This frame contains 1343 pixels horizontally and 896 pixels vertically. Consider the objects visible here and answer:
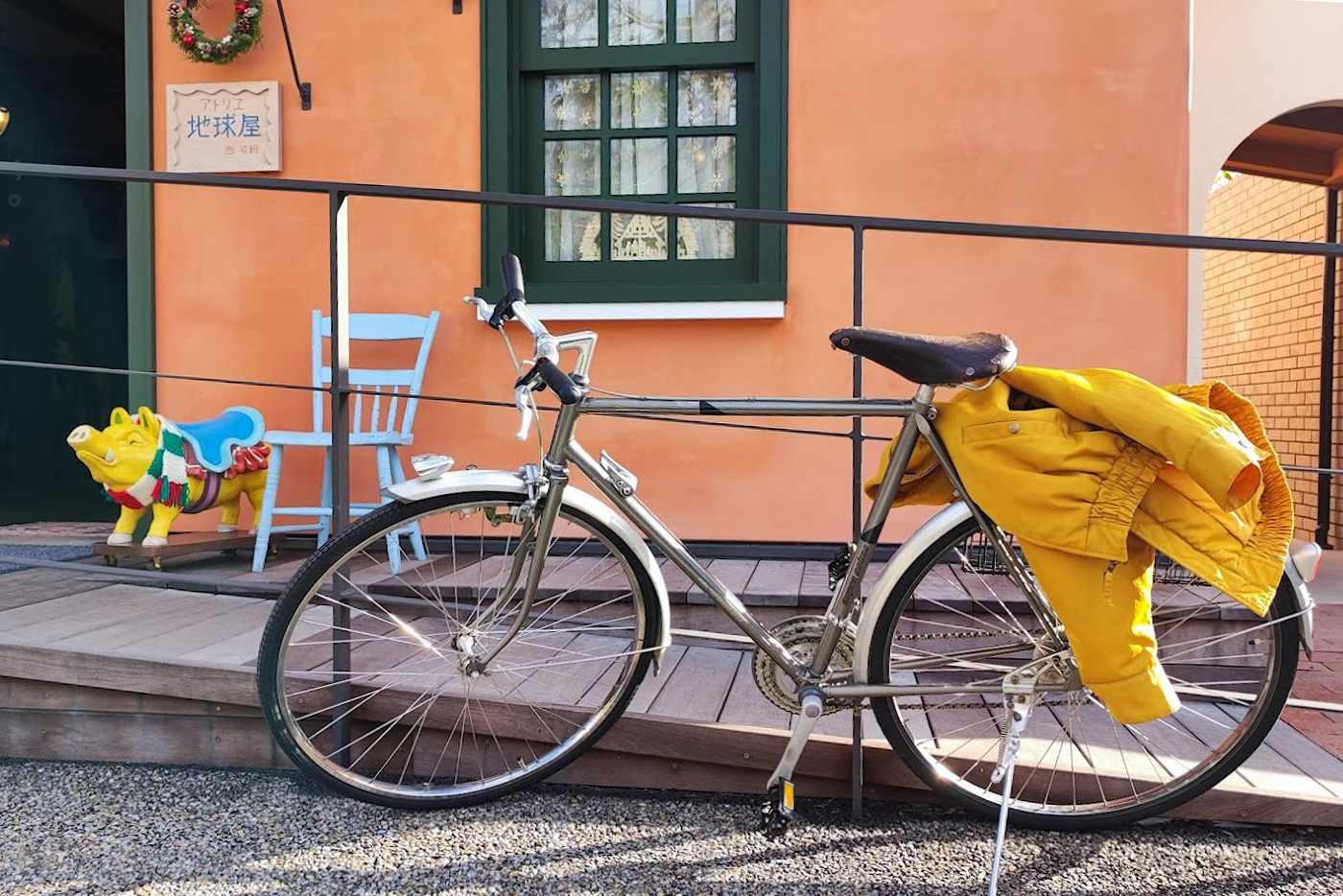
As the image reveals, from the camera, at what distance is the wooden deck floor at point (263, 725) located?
182 centimetres

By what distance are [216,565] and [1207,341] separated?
617 centimetres

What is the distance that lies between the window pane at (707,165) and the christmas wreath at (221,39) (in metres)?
1.55

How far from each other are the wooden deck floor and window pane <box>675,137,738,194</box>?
170 centimetres

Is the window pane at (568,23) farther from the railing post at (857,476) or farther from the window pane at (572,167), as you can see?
the railing post at (857,476)

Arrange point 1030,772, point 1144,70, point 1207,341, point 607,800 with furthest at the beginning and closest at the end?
point 1207,341 < point 1144,70 < point 607,800 < point 1030,772

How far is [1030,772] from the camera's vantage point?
177cm

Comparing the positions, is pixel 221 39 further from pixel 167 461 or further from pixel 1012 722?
pixel 1012 722

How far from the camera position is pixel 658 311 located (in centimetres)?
325

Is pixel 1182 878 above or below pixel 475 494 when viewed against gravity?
below

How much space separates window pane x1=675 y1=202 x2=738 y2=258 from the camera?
3.37 meters

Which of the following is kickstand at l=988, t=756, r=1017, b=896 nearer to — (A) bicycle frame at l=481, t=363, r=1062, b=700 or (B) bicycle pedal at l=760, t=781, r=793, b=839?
(A) bicycle frame at l=481, t=363, r=1062, b=700

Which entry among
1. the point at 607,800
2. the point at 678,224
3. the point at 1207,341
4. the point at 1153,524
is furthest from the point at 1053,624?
the point at 1207,341

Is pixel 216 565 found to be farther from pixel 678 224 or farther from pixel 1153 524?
pixel 1153 524

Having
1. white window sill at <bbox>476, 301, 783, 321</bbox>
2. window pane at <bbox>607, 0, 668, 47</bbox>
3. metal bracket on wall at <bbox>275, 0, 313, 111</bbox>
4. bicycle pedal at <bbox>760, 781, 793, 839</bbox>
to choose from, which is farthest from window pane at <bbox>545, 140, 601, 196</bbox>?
bicycle pedal at <bbox>760, 781, 793, 839</bbox>
